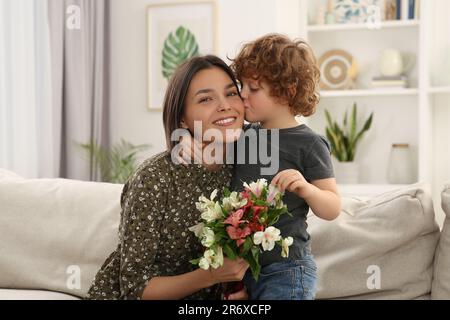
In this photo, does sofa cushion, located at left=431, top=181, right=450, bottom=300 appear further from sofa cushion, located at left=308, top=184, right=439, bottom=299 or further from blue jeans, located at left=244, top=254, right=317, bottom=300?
blue jeans, located at left=244, top=254, right=317, bottom=300

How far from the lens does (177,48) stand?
199 inches

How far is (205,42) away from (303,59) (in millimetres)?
3139

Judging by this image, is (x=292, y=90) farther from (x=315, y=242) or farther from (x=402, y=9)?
(x=402, y=9)

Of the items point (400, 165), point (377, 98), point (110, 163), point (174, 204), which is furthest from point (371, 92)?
point (174, 204)

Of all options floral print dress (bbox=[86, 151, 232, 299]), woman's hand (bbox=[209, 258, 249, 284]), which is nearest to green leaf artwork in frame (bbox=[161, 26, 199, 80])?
floral print dress (bbox=[86, 151, 232, 299])

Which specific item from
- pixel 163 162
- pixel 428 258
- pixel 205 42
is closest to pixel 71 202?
pixel 163 162

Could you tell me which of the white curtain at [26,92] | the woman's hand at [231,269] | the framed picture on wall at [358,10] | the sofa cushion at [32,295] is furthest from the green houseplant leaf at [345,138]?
the woman's hand at [231,269]

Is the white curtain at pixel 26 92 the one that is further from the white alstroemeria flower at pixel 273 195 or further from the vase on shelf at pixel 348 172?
the white alstroemeria flower at pixel 273 195

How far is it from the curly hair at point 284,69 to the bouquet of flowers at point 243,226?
1.25 ft

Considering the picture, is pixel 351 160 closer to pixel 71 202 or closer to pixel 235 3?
pixel 235 3

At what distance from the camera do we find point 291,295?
174 cm

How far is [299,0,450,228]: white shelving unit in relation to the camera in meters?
4.79

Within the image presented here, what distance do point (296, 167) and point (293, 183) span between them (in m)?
0.19

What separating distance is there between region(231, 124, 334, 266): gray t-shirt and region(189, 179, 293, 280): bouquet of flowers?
19 cm
